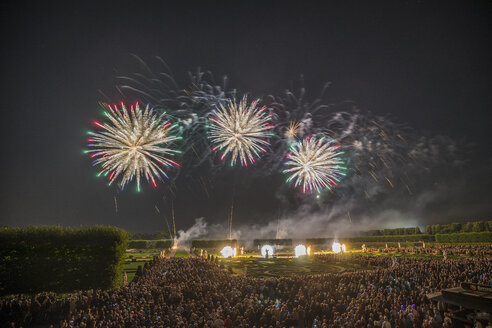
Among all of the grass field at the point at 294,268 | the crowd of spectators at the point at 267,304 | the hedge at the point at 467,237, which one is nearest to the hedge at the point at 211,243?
the grass field at the point at 294,268

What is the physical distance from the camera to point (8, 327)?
1748 cm

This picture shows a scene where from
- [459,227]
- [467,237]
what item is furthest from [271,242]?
[459,227]

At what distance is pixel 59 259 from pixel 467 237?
243ft

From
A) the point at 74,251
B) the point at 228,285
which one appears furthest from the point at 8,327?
the point at 228,285

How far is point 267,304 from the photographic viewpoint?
57.6 ft

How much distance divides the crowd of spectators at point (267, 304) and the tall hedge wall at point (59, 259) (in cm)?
206

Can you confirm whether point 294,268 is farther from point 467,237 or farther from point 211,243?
point 467,237

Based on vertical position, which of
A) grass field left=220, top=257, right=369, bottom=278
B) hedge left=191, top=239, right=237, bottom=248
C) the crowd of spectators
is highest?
the crowd of spectators

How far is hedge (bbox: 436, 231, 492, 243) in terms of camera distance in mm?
53938

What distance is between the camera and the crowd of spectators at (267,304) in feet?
46.3

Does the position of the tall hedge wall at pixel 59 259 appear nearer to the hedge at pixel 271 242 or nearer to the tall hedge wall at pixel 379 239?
the hedge at pixel 271 242

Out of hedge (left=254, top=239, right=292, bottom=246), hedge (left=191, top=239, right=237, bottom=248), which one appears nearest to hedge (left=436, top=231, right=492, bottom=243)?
hedge (left=254, top=239, right=292, bottom=246)

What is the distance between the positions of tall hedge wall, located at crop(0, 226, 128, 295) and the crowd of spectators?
2064 mm

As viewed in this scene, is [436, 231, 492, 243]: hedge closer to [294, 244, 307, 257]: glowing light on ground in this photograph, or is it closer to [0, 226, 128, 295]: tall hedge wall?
[294, 244, 307, 257]: glowing light on ground
